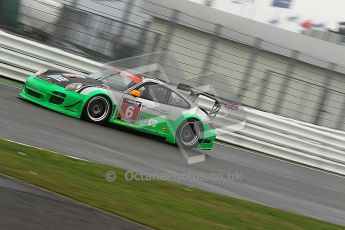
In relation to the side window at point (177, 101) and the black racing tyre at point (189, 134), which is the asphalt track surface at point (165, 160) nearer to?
the black racing tyre at point (189, 134)

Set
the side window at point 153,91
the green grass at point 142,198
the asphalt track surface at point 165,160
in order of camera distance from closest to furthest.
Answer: the green grass at point 142,198, the asphalt track surface at point 165,160, the side window at point 153,91

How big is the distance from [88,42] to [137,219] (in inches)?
411

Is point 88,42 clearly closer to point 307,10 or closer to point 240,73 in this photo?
point 240,73

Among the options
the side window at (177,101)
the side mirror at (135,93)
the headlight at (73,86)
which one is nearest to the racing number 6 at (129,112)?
the side mirror at (135,93)

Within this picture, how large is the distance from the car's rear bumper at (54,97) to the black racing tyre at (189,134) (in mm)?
2191

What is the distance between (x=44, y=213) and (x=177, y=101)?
8.10m

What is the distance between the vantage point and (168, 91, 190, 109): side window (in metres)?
13.9

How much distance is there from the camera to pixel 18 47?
15.7 metres

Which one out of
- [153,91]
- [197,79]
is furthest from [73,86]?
[197,79]

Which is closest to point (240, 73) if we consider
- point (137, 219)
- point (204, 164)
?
point (204, 164)

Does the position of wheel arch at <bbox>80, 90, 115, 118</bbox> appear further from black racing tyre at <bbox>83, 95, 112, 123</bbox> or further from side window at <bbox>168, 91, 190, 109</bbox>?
side window at <bbox>168, 91, 190, 109</bbox>

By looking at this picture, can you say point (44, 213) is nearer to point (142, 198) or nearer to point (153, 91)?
point (142, 198)

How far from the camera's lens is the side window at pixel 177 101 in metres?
13.9

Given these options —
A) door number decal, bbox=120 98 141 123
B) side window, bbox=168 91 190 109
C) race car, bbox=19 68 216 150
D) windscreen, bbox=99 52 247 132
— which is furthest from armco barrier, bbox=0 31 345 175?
door number decal, bbox=120 98 141 123
